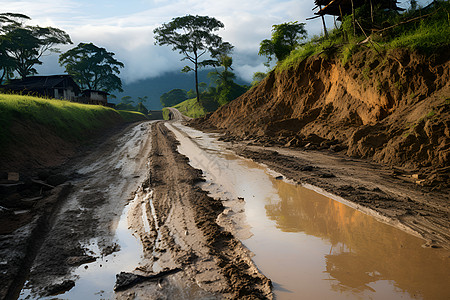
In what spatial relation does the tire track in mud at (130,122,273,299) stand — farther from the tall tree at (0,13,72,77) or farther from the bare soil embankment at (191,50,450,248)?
the tall tree at (0,13,72,77)

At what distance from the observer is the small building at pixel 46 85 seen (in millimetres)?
34344

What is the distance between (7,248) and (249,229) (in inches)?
148

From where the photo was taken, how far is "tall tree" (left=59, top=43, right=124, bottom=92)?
47062 mm

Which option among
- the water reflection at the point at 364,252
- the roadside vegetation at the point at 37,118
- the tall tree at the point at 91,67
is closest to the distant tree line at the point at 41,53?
the tall tree at the point at 91,67

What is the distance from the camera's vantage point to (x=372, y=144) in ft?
30.3

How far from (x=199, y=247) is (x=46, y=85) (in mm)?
40105

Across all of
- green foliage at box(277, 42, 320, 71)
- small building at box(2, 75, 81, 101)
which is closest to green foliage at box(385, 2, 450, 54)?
green foliage at box(277, 42, 320, 71)

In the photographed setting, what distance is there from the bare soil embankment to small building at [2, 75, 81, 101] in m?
31.2

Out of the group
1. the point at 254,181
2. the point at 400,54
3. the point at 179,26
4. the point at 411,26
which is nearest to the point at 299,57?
the point at 411,26

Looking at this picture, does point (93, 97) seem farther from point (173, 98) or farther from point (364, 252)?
point (173, 98)

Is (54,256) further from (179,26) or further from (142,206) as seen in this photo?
(179,26)

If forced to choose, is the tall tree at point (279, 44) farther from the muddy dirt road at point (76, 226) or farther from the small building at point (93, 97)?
the small building at point (93, 97)

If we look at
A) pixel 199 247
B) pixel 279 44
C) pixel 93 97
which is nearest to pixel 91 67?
pixel 93 97

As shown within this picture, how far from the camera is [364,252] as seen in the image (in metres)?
3.88
